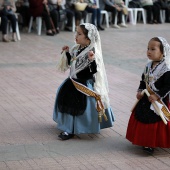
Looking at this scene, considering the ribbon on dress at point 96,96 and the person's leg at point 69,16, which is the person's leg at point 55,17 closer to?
the person's leg at point 69,16

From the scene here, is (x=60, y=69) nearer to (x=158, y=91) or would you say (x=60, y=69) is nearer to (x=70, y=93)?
(x=70, y=93)

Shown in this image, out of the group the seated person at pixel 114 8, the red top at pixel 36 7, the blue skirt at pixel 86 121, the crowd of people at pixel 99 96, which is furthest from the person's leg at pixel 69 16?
the blue skirt at pixel 86 121

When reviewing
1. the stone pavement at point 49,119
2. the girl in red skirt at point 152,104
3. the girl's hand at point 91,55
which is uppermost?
the girl's hand at point 91,55

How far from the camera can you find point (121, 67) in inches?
433

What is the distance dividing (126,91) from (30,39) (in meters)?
6.64

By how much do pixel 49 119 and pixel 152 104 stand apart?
6.07ft

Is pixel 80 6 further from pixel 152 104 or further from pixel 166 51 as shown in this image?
pixel 152 104

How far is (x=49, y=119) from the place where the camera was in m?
7.08

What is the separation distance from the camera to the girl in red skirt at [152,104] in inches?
222

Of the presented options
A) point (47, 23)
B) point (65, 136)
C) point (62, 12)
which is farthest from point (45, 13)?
point (65, 136)

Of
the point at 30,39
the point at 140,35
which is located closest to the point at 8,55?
the point at 30,39

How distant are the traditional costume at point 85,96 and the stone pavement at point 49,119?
20cm

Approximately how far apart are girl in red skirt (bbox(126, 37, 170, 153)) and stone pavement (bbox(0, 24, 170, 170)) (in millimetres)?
182

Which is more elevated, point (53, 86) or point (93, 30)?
point (93, 30)
